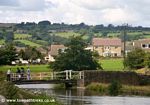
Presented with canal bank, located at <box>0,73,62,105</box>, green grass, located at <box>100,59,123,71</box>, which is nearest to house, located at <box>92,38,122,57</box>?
green grass, located at <box>100,59,123,71</box>

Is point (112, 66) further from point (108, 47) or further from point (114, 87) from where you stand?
point (108, 47)

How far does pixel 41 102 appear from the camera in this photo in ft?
125

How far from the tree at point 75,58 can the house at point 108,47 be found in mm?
97500

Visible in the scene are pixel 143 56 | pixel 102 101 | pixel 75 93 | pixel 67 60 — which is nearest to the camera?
pixel 102 101

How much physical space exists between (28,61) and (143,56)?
46.3 m

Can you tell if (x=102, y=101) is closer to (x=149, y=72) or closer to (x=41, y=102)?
(x=41, y=102)

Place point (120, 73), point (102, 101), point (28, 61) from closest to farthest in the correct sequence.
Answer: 1. point (102, 101)
2. point (120, 73)
3. point (28, 61)

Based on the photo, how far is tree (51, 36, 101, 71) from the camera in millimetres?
88500

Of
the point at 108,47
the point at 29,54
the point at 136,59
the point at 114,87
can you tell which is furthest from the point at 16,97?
the point at 108,47

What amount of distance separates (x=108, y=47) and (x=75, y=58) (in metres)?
107

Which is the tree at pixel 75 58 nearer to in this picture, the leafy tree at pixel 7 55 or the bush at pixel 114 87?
the leafy tree at pixel 7 55

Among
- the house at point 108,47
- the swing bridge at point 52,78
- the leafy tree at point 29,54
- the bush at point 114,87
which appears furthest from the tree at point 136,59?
the house at point 108,47

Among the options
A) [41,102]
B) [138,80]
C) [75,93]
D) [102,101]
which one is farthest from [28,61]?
[41,102]

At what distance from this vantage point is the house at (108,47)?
19212 centimetres
